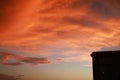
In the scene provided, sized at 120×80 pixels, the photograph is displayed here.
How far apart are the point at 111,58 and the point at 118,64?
79 centimetres

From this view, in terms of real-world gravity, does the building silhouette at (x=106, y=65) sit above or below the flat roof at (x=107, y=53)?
below

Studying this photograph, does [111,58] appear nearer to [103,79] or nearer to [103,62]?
[103,62]

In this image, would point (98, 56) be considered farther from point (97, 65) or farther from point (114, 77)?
point (114, 77)

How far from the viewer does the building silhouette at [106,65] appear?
1825 cm

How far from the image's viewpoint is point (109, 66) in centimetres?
1856

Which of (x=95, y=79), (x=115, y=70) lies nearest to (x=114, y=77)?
(x=115, y=70)

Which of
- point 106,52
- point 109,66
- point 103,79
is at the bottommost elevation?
point 103,79

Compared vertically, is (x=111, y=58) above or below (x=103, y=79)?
above

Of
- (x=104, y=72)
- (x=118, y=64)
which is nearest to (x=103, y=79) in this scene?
(x=104, y=72)

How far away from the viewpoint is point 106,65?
18672mm

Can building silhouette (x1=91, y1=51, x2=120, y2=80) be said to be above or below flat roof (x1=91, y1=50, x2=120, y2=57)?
below

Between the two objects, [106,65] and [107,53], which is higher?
[107,53]

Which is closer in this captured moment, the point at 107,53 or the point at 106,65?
the point at 107,53

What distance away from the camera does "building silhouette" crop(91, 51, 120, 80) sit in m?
18.2
